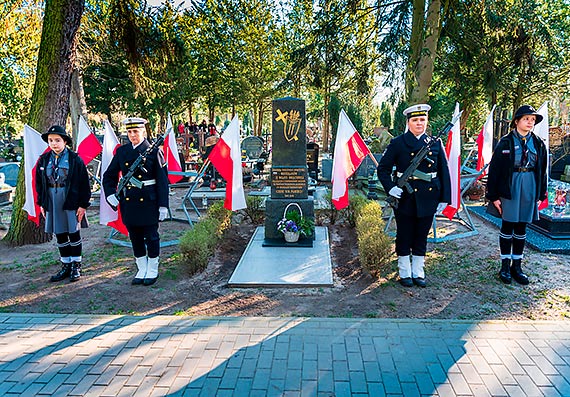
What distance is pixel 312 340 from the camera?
3818mm

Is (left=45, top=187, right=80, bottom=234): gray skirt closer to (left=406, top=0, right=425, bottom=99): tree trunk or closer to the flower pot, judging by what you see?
the flower pot

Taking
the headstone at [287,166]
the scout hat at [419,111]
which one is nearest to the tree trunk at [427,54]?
the headstone at [287,166]

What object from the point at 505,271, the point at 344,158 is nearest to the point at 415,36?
the point at 344,158

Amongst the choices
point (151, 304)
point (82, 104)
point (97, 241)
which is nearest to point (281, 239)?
point (151, 304)

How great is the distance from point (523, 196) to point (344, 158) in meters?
2.51

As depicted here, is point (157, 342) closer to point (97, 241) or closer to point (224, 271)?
point (224, 271)

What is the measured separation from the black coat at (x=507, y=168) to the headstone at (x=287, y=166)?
2.97 metres

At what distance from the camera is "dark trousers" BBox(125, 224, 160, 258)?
5332 millimetres

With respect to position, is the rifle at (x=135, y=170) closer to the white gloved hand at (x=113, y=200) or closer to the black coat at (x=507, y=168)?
the white gloved hand at (x=113, y=200)

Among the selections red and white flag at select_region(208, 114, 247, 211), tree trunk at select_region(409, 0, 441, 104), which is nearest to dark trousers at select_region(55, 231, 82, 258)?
red and white flag at select_region(208, 114, 247, 211)

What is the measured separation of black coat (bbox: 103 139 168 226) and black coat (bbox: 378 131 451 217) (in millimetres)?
2740

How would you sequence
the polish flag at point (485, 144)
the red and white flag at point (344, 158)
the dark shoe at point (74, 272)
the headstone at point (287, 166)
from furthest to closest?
the polish flag at point (485, 144) < the headstone at point (287, 166) < the red and white flag at point (344, 158) < the dark shoe at point (74, 272)

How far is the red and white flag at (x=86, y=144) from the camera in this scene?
698cm

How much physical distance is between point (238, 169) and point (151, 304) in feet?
8.75
